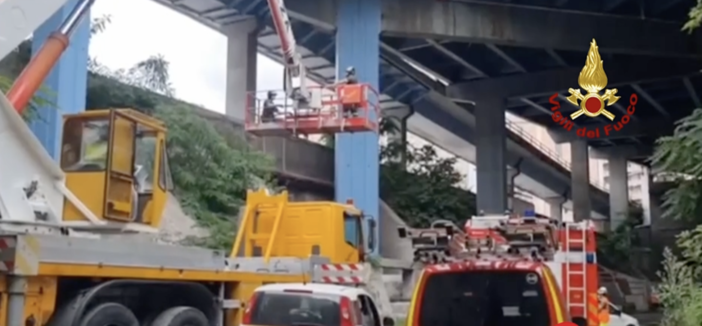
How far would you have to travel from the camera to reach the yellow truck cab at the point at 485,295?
670 centimetres

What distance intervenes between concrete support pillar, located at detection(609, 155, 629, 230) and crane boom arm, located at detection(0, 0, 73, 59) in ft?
156

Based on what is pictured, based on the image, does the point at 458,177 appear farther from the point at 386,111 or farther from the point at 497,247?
the point at 497,247

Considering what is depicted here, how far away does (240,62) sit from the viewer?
3234cm

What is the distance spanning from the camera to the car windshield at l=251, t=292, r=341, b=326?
29.5 ft

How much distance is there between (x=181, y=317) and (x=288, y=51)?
29.5 feet

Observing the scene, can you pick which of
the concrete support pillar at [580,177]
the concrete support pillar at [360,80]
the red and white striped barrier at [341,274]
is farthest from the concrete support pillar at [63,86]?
the concrete support pillar at [580,177]

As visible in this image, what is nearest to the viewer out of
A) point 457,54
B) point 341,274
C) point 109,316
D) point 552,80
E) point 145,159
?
point 109,316

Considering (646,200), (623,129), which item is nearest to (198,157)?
(623,129)

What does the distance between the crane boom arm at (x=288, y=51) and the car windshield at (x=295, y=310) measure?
8.64m

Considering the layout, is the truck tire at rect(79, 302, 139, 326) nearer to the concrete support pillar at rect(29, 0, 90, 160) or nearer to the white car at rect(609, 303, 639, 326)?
the concrete support pillar at rect(29, 0, 90, 160)

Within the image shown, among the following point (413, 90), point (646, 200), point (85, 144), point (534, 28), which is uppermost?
point (413, 90)

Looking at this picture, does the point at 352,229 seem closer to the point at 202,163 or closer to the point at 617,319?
the point at 617,319

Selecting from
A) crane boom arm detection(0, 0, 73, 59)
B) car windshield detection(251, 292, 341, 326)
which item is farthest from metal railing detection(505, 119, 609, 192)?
crane boom arm detection(0, 0, 73, 59)

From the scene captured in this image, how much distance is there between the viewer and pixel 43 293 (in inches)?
296
